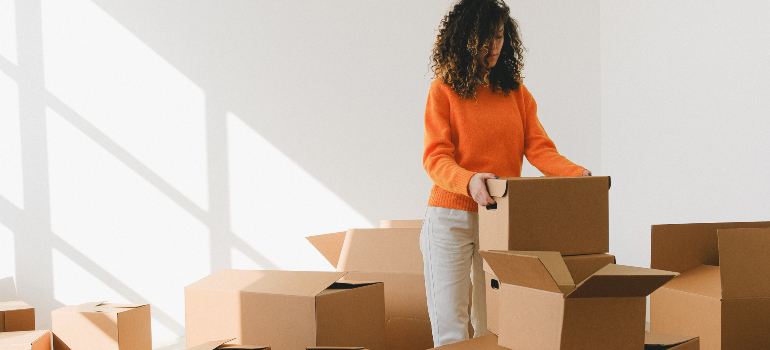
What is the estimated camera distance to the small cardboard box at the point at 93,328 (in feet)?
6.23

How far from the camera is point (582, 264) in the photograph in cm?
111

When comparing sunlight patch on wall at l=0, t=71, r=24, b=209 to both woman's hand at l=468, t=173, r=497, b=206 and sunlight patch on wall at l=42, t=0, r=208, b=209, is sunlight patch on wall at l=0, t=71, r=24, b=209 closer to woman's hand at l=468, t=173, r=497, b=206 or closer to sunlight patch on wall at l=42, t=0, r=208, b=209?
sunlight patch on wall at l=42, t=0, r=208, b=209

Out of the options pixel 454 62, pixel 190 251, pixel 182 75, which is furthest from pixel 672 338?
pixel 182 75

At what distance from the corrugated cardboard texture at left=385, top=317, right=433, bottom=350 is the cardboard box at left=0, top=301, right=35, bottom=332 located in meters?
1.34

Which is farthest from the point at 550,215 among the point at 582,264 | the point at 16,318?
the point at 16,318

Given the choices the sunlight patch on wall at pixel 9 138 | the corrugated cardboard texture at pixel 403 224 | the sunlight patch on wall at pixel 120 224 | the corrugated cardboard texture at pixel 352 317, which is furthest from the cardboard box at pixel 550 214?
the sunlight patch on wall at pixel 9 138

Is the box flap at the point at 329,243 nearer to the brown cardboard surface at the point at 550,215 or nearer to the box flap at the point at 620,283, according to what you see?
the brown cardboard surface at the point at 550,215

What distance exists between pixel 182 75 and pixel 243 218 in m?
0.75

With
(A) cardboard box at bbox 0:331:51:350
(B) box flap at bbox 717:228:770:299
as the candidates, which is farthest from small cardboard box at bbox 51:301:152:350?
(B) box flap at bbox 717:228:770:299

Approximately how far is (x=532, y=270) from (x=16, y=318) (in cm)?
195

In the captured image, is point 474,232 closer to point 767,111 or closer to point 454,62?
point 454,62

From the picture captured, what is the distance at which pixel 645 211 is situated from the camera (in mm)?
2586

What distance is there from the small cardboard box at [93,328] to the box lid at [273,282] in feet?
1.59

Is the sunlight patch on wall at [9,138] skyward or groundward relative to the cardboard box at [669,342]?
skyward
